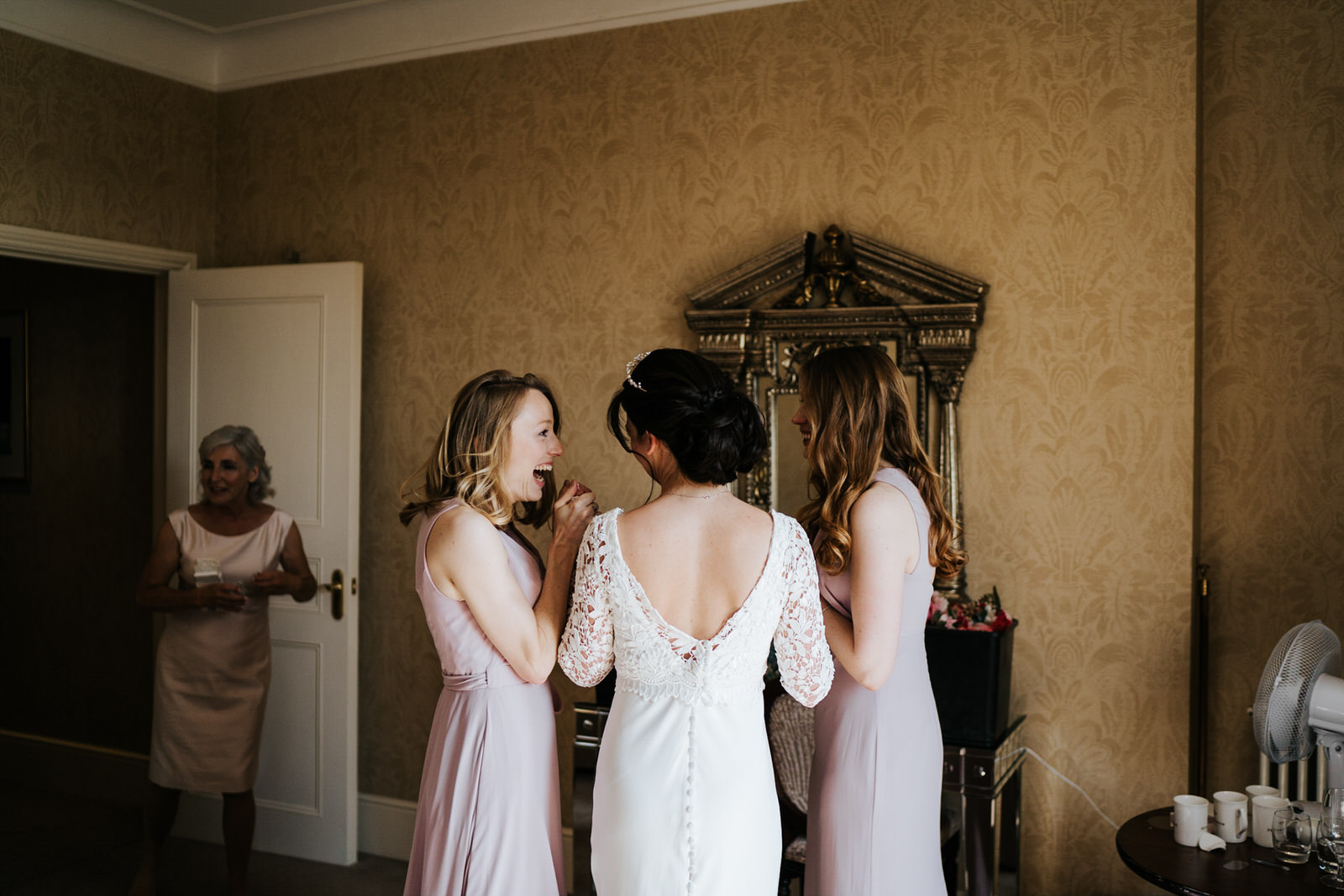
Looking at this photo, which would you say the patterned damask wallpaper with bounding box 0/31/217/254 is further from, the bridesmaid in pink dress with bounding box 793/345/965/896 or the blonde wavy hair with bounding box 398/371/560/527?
the bridesmaid in pink dress with bounding box 793/345/965/896

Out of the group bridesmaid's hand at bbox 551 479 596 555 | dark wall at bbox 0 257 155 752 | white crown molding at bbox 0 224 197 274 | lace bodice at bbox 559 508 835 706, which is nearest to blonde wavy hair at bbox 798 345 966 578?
lace bodice at bbox 559 508 835 706

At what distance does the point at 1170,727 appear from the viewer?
3043 millimetres

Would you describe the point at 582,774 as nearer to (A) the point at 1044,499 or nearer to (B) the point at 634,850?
(B) the point at 634,850

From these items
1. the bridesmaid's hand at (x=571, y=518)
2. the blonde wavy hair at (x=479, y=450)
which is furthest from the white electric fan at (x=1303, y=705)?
the blonde wavy hair at (x=479, y=450)

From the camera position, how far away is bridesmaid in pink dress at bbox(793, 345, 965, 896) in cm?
208

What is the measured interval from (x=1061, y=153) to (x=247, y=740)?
10.5ft

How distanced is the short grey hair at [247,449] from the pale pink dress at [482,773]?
195cm

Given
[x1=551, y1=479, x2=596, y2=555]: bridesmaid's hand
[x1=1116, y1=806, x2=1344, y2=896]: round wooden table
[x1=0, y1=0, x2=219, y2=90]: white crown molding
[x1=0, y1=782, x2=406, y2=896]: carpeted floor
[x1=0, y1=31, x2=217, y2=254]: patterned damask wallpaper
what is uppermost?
[x1=0, y1=0, x2=219, y2=90]: white crown molding

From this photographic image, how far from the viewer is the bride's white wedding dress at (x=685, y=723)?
180cm

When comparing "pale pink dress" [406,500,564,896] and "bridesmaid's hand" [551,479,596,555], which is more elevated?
"bridesmaid's hand" [551,479,596,555]

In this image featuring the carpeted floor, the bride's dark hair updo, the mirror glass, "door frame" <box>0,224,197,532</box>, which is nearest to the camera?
the bride's dark hair updo

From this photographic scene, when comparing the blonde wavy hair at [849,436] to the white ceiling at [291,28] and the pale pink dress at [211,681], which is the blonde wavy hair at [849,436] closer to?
the white ceiling at [291,28]

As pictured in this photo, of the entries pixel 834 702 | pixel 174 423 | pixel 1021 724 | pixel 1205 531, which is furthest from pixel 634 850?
pixel 174 423

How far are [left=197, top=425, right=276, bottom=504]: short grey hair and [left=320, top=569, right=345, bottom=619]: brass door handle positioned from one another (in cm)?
39
